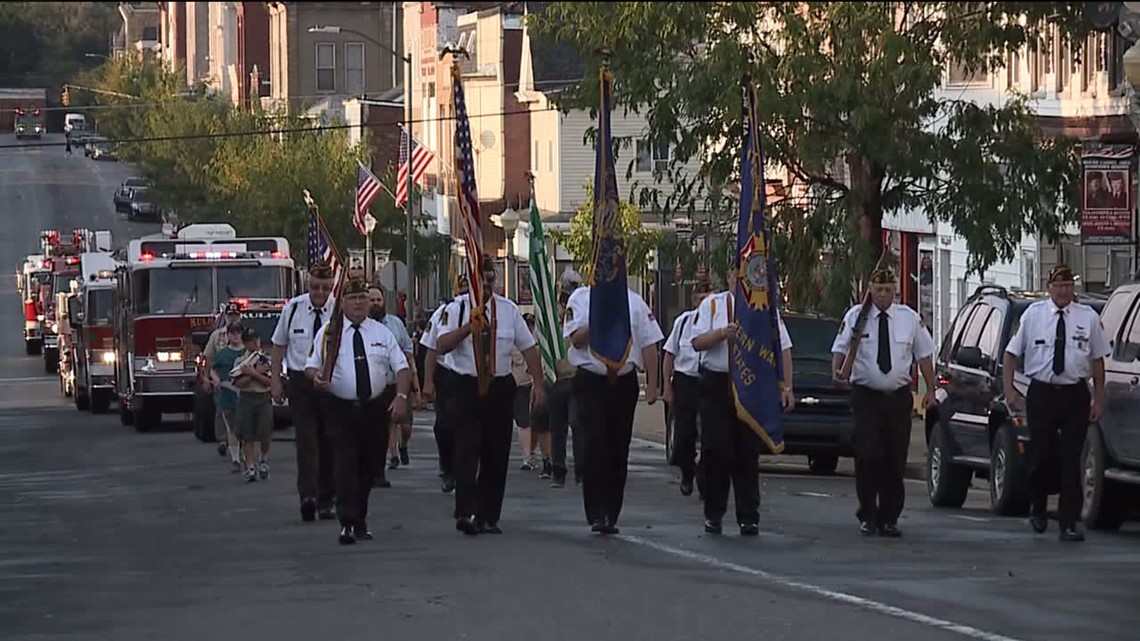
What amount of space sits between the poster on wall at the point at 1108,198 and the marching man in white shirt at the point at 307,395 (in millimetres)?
10261

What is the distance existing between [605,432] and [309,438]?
109 inches

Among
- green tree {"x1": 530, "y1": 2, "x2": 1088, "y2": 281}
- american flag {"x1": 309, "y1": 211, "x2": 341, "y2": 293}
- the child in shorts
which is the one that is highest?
green tree {"x1": 530, "y1": 2, "x2": 1088, "y2": 281}

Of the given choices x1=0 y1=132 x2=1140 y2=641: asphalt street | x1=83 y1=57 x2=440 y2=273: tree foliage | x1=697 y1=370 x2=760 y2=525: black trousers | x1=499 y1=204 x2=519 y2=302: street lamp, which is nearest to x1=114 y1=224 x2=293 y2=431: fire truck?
x1=0 y1=132 x2=1140 y2=641: asphalt street

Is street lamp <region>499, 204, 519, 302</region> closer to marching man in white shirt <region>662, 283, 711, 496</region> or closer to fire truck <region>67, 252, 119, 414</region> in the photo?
fire truck <region>67, 252, 119, 414</region>

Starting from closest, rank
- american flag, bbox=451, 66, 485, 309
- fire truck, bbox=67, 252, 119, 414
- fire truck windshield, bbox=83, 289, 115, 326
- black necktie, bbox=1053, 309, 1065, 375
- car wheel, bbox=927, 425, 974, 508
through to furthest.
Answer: black necktie, bbox=1053, 309, 1065, 375
american flag, bbox=451, 66, 485, 309
car wheel, bbox=927, 425, 974, 508
fire truck, bbox=67, 252, 119, 414
fire truck windshield, bbox=83, 289, 115, 326

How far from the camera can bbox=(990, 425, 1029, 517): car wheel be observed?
60.0 ft

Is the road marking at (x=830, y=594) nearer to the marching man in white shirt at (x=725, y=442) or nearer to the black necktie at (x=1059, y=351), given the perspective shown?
the marching man in white shirt at (x=725, y=442)

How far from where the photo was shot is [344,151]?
70062 mm

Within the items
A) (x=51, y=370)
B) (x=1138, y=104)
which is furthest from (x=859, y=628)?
(x=51, y=370)

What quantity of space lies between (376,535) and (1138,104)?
9.14m

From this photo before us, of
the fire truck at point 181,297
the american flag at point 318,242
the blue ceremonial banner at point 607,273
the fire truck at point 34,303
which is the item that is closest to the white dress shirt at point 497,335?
the blue ceremonial banner at point 607,273

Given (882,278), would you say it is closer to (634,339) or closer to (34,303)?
(634,339)

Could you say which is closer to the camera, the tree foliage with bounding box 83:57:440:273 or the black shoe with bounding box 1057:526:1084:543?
the black shoe with bounding box 1057:526:1084:543

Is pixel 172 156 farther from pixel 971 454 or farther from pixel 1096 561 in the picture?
pixel 1096 561
